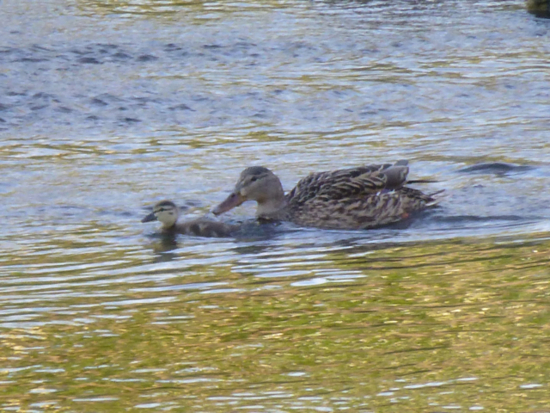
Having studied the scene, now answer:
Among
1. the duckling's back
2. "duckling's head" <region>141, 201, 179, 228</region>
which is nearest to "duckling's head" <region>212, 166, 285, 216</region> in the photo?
the duckling's back

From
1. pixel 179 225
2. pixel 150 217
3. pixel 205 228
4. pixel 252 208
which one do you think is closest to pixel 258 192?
pixel 205 228

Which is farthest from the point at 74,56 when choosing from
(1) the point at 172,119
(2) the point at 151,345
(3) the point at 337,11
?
(2) the point at 151,345

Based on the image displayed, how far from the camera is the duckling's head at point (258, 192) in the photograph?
1017cm

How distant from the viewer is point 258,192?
10.2m

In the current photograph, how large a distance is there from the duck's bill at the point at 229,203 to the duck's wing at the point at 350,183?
0.45m

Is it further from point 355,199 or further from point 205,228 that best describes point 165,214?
point 355,199

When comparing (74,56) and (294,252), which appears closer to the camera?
(294,252)

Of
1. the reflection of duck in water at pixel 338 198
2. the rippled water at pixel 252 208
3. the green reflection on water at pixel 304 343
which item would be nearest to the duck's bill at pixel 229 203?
the reflection of duck in water at pixel 338 198

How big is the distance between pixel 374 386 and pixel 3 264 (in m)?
3.83

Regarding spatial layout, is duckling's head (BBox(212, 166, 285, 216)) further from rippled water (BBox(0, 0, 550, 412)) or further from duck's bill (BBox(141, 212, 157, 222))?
duck's bill (BBox(141, 212, 157, 222))

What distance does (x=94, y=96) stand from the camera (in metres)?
15.1

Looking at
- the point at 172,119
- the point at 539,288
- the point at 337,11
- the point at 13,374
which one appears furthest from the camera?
the point at 337,11

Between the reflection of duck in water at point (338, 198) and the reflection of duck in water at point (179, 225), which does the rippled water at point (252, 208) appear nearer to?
the reflection of duck in water at point (179, 225)

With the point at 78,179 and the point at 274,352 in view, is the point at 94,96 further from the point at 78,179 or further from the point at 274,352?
the point at 274,352
